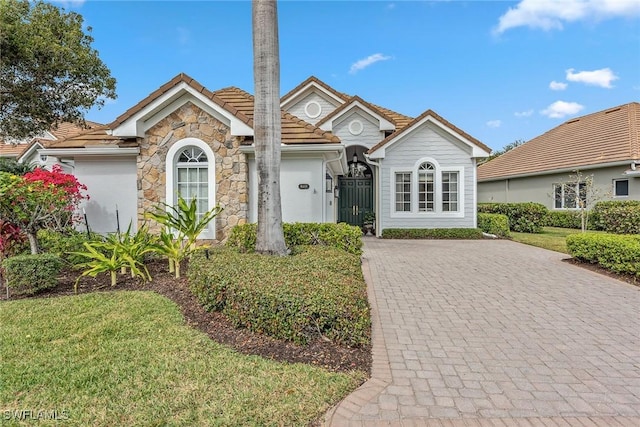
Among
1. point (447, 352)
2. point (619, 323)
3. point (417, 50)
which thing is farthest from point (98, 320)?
point (417, 50)

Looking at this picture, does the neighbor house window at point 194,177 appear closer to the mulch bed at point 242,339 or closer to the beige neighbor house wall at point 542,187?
the mulch bed at point 242,339

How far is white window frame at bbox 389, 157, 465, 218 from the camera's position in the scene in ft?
50.5

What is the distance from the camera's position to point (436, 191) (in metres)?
15.5

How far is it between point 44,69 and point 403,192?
14.6 m

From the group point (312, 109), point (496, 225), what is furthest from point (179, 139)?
point (496, 225)

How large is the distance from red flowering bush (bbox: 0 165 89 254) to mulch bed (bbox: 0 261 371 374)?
1795 mm

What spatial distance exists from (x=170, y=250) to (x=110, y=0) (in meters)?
8.68

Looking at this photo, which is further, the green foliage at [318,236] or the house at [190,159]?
the house at [190,159]

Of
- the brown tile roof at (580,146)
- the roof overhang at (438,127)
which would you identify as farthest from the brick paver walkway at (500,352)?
the brown tile roof at (580,146)

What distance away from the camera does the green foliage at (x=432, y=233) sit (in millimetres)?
14945

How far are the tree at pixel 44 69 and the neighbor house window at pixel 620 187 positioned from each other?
24367 mm

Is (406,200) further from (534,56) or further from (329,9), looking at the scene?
(329,9)

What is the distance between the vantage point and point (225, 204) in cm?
978

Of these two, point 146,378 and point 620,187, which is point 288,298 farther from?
point 620,187
